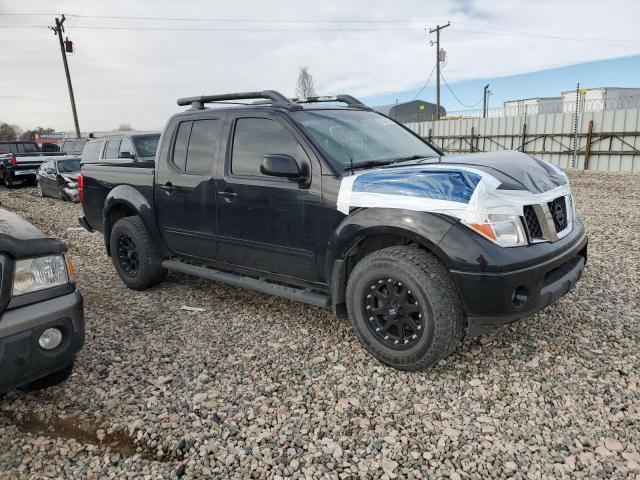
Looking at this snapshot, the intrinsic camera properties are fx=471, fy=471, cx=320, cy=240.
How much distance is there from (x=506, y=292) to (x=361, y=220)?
39.7 inches

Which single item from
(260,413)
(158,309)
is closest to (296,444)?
(260,413)

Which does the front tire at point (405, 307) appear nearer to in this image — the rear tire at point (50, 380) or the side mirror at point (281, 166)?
the side mirror at point (281, 166)

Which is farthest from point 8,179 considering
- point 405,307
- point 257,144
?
point 405,307

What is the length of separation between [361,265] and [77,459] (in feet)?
6.51

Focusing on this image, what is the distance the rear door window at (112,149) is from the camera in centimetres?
1050

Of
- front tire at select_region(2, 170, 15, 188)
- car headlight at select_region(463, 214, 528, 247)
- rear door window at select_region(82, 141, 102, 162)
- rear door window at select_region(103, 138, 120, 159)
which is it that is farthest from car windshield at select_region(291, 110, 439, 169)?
front tire at select_region(2, 170, 15, 188)

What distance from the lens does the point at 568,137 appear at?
18672 mm

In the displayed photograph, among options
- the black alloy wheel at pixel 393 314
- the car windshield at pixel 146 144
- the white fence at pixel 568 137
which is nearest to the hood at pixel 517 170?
the black alloy wheel at pixel 393 314

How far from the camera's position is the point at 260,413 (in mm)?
2820

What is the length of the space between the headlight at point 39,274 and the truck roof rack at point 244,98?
2.05 m

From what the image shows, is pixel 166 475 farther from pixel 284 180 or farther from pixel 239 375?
pixel 284 180

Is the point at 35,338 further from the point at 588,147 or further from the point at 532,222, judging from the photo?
the point at 588,147

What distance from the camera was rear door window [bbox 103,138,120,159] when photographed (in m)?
10.5

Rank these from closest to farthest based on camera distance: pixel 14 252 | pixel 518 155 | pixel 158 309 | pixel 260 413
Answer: pixel 14 252
pixel 260 413
pixel 518 155
pixel 158 309
